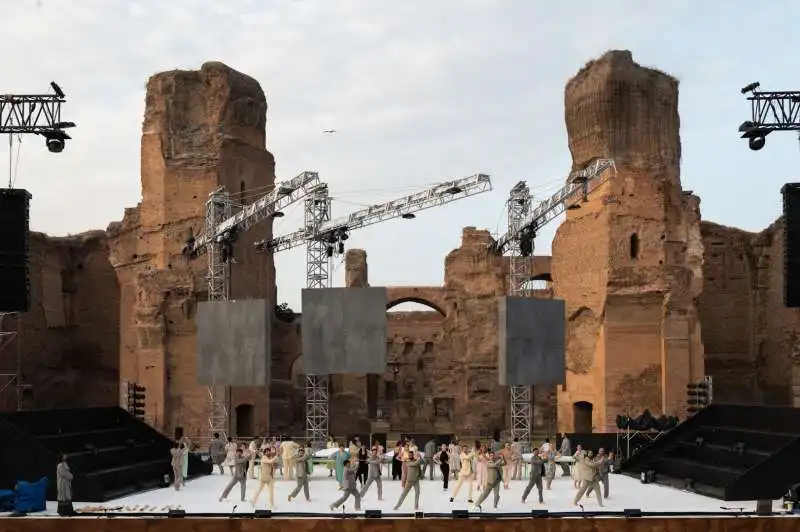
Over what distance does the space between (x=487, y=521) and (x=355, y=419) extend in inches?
1155

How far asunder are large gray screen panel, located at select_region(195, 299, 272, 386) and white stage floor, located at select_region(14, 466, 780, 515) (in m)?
8.42

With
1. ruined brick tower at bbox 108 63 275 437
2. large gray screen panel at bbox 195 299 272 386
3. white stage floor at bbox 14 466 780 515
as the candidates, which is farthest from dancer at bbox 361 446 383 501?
ruined brick tower at bbox 108 63 275 437

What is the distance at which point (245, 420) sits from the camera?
119 feet

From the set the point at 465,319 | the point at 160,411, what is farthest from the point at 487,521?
the point at 465,319

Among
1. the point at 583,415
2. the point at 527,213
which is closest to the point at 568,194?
the point at 527,213

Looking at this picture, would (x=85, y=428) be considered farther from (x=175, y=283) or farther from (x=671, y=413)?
(x=671, y=413)

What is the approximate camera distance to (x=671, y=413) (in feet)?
102

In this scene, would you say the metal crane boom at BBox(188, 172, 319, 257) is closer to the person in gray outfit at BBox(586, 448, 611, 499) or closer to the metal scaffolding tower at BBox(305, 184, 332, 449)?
the metal scaffolding tower at BBox(305, 184, 332, 449)

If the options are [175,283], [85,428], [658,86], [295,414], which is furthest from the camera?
[295,414]

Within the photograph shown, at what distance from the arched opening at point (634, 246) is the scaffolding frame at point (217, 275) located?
520 inches

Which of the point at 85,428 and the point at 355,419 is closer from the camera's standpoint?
the point at 85,428

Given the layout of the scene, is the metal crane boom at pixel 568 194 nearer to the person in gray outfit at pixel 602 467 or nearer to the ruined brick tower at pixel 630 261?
the ruined brick tower at pixel 630 261

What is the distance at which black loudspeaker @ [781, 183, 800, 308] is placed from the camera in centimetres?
1972

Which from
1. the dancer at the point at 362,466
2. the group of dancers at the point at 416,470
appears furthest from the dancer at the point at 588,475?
the dancer at the point at 362,466
